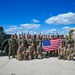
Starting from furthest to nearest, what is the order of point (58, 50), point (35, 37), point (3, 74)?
point (35, 37)
point (58, 50)
point (3, 74)

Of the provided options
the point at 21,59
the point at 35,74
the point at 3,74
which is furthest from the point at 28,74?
the point at 21,59

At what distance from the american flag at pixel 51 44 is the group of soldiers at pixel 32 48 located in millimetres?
339

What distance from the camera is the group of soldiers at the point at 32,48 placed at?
14.5 m

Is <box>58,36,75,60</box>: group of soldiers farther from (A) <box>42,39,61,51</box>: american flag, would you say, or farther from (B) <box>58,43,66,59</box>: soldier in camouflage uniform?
(A) <box>42,39,61,51</box>: american flag

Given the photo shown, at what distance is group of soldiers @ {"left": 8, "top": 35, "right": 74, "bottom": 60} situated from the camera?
1454 centimetres

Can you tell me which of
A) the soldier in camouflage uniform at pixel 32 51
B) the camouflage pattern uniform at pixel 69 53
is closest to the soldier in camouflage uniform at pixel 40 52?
the soldier in camouflage uniform at pixel 32 51

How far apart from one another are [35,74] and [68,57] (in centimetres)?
534

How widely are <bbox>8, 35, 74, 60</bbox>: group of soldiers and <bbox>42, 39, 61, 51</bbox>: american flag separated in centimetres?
34

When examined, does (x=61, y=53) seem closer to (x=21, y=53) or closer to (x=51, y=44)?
(x=51, y=44)

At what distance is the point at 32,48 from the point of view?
49.7 feet

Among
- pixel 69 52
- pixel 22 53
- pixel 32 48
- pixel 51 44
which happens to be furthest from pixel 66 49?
pixel 22 53

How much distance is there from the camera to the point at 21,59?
46.5ft

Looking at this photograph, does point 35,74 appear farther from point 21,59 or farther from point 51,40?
point 51,40

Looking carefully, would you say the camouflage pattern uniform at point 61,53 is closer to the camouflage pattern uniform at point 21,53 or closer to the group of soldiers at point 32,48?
the group of soldiers at point 32,48
